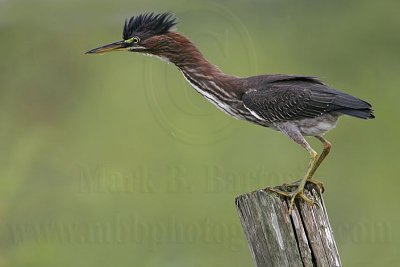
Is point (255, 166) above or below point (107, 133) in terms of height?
below

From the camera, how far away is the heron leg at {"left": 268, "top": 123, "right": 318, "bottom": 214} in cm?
476

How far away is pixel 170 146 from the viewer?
962 cm

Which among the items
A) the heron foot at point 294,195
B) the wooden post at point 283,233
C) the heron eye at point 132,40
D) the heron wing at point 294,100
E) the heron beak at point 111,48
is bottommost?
the wooden post at point 283,233

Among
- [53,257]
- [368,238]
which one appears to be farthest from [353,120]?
[53,257]

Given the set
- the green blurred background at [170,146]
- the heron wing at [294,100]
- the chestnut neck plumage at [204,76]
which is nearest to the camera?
the heron wing at [294,100]

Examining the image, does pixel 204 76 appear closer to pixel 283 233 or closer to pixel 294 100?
pixel 294 100

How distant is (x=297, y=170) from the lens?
8.98 meters

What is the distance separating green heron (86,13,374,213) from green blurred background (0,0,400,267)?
220 cm

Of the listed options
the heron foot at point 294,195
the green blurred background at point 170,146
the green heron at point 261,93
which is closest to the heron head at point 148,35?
the green heron at point 261,93

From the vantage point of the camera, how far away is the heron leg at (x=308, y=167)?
476cm

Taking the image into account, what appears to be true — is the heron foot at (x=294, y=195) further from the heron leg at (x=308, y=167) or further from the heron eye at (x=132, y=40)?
the heron eye at (x=132, y=40)

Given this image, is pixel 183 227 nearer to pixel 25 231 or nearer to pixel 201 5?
pixel 25 231

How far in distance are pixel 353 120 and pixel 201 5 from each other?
326cm

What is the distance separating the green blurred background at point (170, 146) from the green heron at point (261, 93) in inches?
86.7
